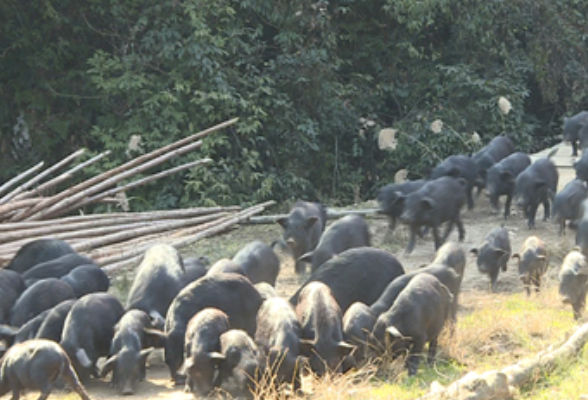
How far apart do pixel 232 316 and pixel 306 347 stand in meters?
1.06

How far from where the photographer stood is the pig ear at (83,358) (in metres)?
7.48

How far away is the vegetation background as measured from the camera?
56.6 ft

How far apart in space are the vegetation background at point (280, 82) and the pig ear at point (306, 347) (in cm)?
929

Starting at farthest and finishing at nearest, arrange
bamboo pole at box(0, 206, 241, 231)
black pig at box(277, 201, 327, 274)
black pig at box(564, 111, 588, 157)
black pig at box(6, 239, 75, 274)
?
black pig at box(564, 111, 588, 157) < bamboo pole at box(0, 206, 241, 231) < black pig at box(277, 201, 327, 274) < black pig at box(6, 239, 75, 274)

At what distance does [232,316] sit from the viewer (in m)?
8.13

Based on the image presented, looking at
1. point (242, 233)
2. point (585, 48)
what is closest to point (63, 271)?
point (242, 233)

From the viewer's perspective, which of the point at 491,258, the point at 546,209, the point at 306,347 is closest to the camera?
the point at 306,347

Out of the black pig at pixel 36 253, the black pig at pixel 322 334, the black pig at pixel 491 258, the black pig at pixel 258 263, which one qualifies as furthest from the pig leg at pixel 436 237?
the black pig at pixel 322 334

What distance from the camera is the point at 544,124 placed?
21344mm

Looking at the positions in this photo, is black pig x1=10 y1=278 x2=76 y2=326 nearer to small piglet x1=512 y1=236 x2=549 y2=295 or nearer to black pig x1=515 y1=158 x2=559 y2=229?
small piglet x1=512 y1=236 x2=549 y2=295

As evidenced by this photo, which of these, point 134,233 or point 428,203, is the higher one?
point 428,203

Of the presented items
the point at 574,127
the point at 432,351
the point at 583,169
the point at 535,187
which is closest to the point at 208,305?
the point at 432,351

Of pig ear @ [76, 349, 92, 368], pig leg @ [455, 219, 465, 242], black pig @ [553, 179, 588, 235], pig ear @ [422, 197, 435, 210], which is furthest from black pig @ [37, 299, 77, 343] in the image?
black pig @ [553, 179, 588, 235]

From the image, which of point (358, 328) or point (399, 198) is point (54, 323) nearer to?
point (358, 328)
